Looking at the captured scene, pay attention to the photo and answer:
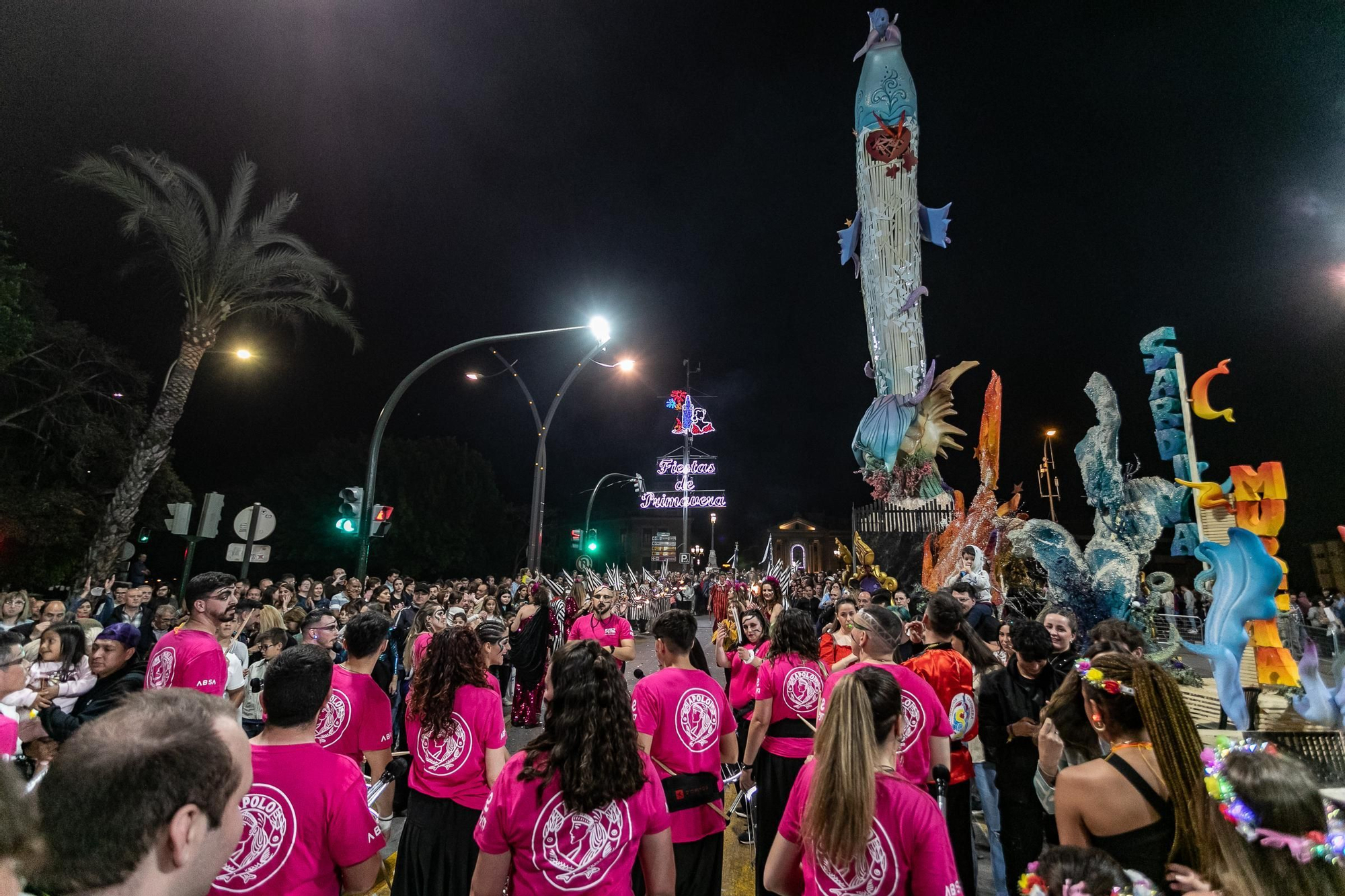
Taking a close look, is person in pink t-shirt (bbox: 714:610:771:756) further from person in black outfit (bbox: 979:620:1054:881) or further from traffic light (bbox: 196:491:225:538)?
traffic light (bbox: 196:491:225:538)

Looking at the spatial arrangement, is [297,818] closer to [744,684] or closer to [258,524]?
[744,684]

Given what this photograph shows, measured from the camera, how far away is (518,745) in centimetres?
756

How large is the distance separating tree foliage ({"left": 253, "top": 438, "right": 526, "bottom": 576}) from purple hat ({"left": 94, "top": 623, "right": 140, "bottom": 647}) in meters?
29.4

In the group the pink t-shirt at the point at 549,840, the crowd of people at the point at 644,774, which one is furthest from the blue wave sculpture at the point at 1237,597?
the pink t-shirt at the point at 549,840

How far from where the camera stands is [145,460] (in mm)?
13688

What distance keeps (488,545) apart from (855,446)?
75.2 feet

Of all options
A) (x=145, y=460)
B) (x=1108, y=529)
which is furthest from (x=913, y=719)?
(x=145, y=460)

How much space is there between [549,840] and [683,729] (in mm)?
1450

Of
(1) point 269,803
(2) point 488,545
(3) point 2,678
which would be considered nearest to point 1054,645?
(1) point 269,803

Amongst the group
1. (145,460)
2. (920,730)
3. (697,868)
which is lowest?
(697,868)

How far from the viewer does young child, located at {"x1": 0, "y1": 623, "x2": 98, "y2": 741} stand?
4.70m

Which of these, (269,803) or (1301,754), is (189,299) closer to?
(269,803)

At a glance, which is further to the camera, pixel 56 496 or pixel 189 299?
pixel 56 496

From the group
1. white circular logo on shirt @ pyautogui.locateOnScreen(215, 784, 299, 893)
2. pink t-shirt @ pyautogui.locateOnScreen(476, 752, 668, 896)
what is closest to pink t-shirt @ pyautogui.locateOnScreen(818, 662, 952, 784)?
pink t-shirt @ pyautogui.locateOnScreen(476, 752, 668, 896)
